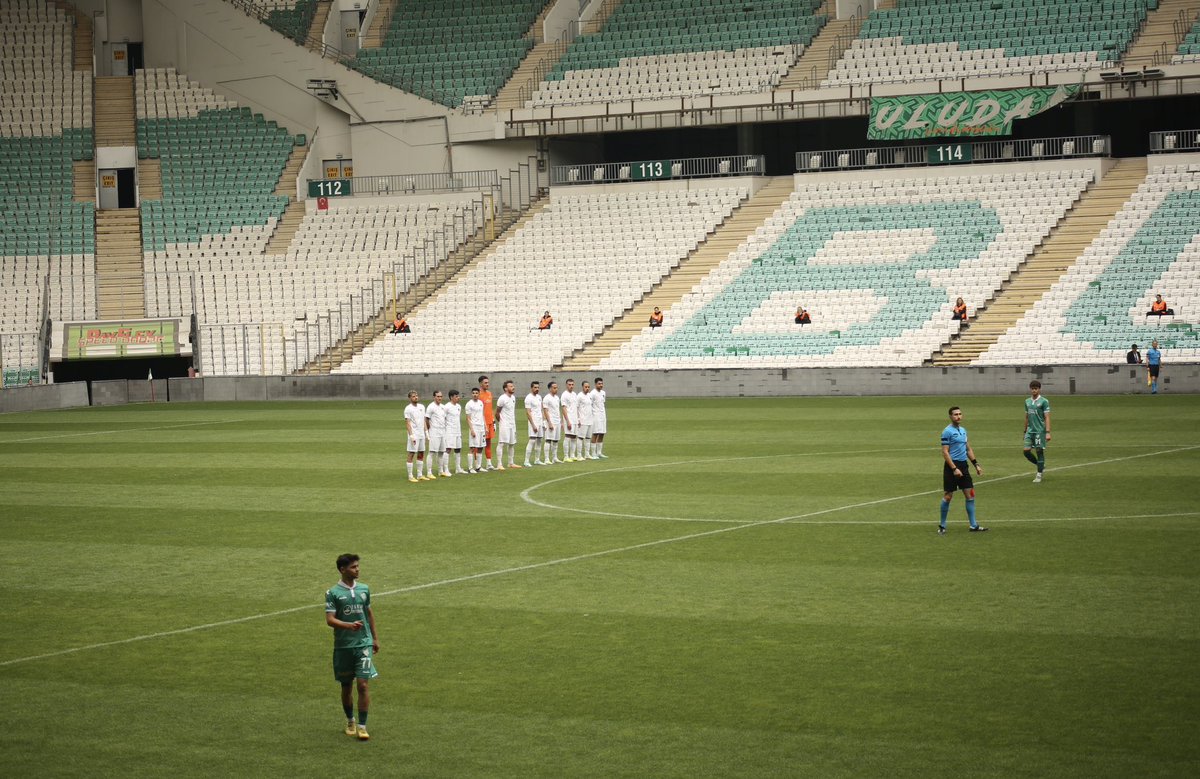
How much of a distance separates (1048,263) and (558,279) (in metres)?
16.7

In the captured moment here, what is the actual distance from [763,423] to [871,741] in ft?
79.7

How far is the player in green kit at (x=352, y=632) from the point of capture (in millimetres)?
10406

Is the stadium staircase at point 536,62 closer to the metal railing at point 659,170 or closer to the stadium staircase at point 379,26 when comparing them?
the metal railing at point 659,170

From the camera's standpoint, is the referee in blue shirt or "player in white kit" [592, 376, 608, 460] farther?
"player in white kit" [592, 376, 608, 460]

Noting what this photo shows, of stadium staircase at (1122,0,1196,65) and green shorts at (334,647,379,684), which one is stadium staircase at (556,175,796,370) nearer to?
stadium staircase at (1122,0,1196,65)

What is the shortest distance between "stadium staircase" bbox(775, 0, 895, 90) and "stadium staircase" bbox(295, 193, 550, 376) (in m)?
11.0

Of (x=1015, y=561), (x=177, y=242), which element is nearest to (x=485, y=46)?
(x=177, y=242)

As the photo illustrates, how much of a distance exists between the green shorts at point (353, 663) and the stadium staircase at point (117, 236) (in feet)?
152

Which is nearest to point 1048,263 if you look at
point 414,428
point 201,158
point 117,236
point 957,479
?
point 414,428

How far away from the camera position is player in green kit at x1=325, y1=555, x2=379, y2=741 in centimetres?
1041

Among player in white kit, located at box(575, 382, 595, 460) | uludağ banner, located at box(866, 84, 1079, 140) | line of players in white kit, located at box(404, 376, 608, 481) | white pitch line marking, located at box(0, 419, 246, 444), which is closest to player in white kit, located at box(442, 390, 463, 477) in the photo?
line of players in white kit, located at box(404, 376, 608, 481)

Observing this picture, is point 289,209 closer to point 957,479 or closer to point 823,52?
point 823,52

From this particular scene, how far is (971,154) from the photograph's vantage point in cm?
5128

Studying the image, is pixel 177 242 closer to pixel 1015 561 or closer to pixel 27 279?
pixel 27 279
